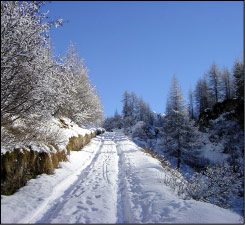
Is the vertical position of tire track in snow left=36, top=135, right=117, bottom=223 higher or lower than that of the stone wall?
lower

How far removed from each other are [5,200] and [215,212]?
5.12 m

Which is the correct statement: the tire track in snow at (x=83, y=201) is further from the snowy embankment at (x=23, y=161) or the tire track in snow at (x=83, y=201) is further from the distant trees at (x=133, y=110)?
the distant trees at (x=133, y=110)

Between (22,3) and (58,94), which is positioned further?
(58,94)

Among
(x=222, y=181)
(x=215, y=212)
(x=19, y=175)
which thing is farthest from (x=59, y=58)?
(x=222, y=181)

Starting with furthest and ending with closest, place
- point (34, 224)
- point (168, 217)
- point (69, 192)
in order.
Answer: point (69, 192)
point (168, 217)
point (34, 224)

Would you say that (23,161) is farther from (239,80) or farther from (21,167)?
(239,80)

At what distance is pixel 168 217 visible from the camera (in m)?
3.98

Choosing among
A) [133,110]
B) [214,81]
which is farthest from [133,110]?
[214,81]

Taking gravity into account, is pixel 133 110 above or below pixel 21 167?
above

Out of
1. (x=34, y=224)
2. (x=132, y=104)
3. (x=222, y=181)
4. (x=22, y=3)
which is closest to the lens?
(x=34, y=224)

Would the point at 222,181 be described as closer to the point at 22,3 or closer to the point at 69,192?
the point at 69,192

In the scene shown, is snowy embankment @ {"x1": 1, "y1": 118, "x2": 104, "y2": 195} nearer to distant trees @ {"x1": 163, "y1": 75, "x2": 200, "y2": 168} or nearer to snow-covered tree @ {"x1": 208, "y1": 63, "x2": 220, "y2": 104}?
distant trees @ {"x1": 163, "y1": 75, "x2": 200, "y2": 168}

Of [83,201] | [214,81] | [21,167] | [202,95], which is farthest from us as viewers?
[202,95]

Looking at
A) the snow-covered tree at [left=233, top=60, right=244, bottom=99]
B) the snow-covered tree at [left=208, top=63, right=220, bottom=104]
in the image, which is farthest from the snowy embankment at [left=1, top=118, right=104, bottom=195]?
the snow-covered tree at [left=208, top=63, right=220, bottom=104]
